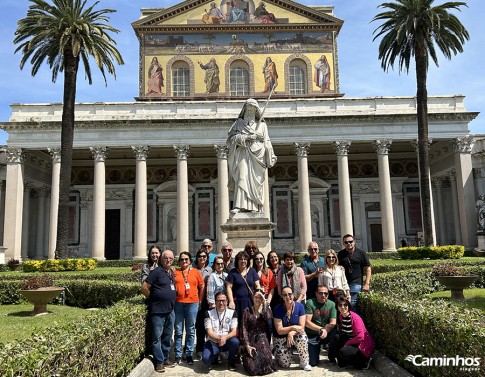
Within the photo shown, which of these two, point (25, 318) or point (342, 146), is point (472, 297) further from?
point (342, 146)

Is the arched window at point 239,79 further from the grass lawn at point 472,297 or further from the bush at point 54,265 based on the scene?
the grass lawn at point 472,297

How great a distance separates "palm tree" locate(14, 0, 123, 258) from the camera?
27484 mm

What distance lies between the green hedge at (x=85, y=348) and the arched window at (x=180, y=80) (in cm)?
3439

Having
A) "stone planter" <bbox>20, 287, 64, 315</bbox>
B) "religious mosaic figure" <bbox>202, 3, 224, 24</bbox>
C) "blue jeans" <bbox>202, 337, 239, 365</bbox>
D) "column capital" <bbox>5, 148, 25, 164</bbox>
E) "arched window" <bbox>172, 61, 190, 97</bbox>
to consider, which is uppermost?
"religious mosaic figure" <bbox>202, 3, 224, 24</bbox>

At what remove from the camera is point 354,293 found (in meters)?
9.77

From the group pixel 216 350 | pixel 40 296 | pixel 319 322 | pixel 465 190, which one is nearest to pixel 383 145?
pixel 465 190

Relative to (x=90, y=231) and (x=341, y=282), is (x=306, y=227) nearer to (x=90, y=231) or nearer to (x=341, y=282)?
(x=90, y=231)

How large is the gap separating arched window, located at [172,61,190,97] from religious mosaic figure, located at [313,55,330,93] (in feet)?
37.1

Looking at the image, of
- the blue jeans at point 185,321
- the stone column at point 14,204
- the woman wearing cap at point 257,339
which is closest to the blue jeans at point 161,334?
the blue jeans at point 185,321

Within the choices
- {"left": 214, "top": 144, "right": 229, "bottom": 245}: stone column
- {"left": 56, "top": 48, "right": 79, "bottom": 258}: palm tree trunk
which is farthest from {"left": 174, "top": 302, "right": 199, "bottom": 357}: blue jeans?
{"left": 214, "top": 144, "right": 229, "bottom": 245}: stone column

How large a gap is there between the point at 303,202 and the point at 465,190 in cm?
1191

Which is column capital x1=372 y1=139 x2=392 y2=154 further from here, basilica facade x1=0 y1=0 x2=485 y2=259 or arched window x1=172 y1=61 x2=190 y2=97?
arched window x1=172 y1=61 x2=190 y2=97

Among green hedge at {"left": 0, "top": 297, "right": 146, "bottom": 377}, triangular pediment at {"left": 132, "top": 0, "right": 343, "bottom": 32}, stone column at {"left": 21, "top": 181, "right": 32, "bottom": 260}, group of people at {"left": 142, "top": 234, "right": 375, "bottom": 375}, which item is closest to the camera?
green hedge at {"left": 0, "top": 297, "right": 146, "bottom": 377}

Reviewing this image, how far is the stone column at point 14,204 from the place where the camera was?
Answer: 32.9m
